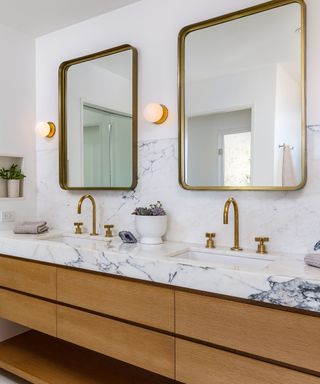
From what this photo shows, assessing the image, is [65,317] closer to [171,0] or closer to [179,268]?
[179,268]

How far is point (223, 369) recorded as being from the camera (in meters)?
1.33

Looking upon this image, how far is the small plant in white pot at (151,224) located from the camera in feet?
6.28

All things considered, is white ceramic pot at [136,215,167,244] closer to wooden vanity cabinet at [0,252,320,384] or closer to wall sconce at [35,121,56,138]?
wooden vanity cabinet at [0,252,320,384]

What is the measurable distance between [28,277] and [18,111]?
1.31m

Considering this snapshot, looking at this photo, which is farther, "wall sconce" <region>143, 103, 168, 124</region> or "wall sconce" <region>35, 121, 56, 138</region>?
"wall sconce" <region>35, 121, 56, 138</region>

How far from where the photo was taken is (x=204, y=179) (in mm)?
1932

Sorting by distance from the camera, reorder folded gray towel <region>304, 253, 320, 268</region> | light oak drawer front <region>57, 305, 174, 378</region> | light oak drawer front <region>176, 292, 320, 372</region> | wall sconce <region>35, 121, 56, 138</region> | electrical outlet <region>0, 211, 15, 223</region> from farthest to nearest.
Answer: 1. wall sconce <region>35, 121, 56, 138</region>
2. electrical outlet <region>0, 211, 15, 223</region>
3. light oak drawer front <region>57, 305, 174, 378</region>
4. folded gray towel <region>304, 253, 320, 268</region>
5. light oak drawer front <region>176, 292, 320, 372</region>

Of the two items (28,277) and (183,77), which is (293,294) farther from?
(28,277)

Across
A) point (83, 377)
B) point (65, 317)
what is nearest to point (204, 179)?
point (65, 317)

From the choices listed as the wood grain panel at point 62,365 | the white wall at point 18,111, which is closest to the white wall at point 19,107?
the white wall at point 18,111

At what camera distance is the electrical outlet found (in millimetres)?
2459

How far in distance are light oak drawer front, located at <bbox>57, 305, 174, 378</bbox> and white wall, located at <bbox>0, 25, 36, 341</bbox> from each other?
964 millimetres

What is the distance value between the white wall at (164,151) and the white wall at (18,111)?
7cm

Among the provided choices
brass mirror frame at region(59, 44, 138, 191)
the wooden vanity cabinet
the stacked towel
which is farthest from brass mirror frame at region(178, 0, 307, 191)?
the stacked towel
